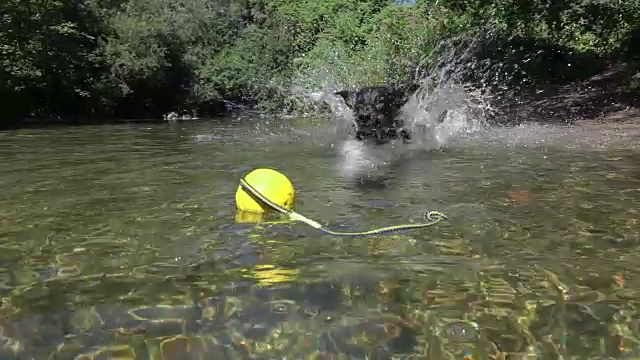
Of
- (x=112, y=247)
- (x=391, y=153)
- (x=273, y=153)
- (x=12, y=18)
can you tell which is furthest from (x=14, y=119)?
(x=112, y=247)

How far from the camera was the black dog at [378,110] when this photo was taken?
13.0m

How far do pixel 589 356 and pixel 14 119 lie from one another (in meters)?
A: 24.4

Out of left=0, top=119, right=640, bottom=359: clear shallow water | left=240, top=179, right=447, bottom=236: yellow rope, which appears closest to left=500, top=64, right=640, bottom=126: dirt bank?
left=0, top=119, right=640, bottom=359: clear shallow water

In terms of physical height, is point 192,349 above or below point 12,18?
below

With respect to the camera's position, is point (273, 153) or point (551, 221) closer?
point (551, 221)

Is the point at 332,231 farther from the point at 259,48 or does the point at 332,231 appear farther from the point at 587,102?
the point at 259,48

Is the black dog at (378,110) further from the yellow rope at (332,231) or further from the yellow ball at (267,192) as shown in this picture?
the yellow ball at (267,192)

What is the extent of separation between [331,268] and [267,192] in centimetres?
163

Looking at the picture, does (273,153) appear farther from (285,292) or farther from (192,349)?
(192,349)

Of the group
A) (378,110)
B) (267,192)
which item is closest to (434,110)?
(378,110)

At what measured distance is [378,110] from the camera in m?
13.2

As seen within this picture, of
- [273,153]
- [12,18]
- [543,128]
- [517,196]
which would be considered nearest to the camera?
[517,196]

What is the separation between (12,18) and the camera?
23141 millimetres

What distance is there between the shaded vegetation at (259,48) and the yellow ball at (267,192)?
49.7 feet
